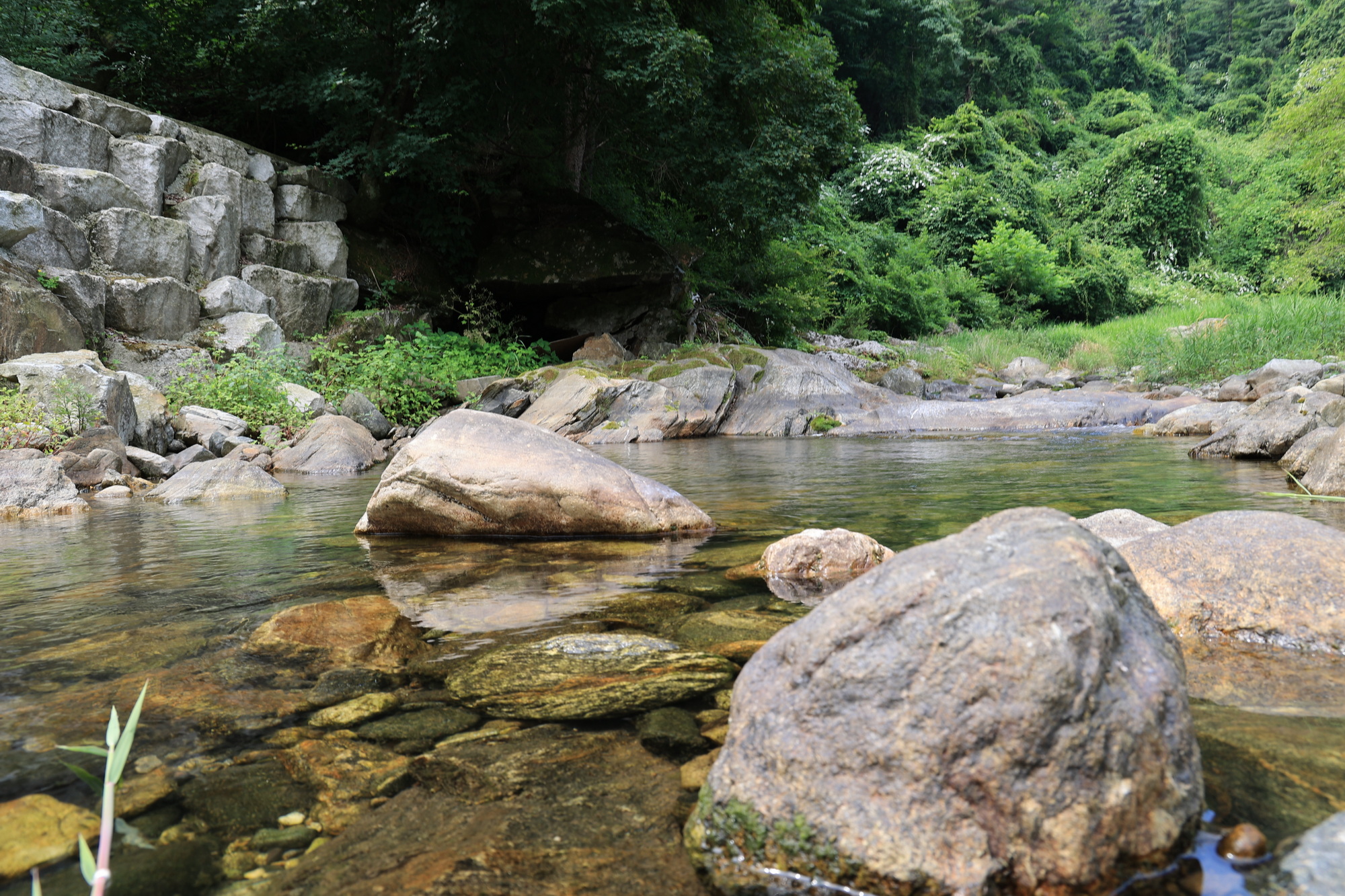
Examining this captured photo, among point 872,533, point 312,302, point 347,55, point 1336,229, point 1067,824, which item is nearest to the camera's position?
point 1067,824

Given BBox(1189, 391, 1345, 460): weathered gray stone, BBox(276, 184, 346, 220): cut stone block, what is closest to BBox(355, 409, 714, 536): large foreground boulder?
BBox(1189, 391, 1345, 460): weathered gray stone

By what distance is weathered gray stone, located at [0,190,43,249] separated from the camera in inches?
365

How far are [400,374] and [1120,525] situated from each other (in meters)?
10.8

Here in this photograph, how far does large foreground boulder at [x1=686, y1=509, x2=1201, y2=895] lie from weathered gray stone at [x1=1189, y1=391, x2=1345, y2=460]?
6447 millimetres

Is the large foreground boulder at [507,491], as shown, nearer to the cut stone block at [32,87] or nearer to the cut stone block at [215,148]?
the cut stone block at [32,87]

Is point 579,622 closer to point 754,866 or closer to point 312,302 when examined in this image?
point 754,866

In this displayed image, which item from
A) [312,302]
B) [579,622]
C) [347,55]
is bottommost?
[579,622]

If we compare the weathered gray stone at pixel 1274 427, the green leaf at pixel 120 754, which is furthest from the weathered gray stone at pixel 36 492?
the weathered gray stone at pixel 1274 427

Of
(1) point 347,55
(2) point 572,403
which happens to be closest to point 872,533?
(2) point 572,403

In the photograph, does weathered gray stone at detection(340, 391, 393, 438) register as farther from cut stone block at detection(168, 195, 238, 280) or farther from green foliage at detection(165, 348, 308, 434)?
cut stone block at detection(168, 195, 238, 280)

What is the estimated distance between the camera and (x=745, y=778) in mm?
1332

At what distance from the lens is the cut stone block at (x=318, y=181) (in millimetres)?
14562

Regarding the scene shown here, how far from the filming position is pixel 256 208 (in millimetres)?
13648

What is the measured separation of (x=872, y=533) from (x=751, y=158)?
38.8 feet
